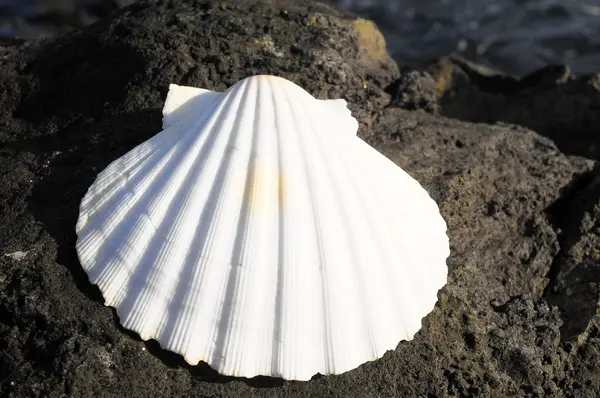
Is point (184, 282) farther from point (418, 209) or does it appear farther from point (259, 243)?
point (418, 209)

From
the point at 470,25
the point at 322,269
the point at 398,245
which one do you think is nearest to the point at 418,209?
the point at 398,245

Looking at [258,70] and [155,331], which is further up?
[258,70]

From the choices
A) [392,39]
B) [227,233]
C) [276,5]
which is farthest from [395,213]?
[392,39]

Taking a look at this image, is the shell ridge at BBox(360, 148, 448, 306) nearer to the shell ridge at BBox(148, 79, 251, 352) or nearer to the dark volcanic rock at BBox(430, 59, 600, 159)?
the shell ridge at BBox(148, 79, 251, 352)

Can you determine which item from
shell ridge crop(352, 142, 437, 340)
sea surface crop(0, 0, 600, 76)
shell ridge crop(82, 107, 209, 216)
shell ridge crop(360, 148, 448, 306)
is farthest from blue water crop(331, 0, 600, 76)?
shell ridge crop(82, 107, 209, 216)

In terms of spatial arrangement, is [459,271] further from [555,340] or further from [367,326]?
[367,326]

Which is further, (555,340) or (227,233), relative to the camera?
(555,340)

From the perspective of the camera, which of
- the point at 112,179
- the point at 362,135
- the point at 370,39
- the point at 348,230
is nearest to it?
the point at 348,230
